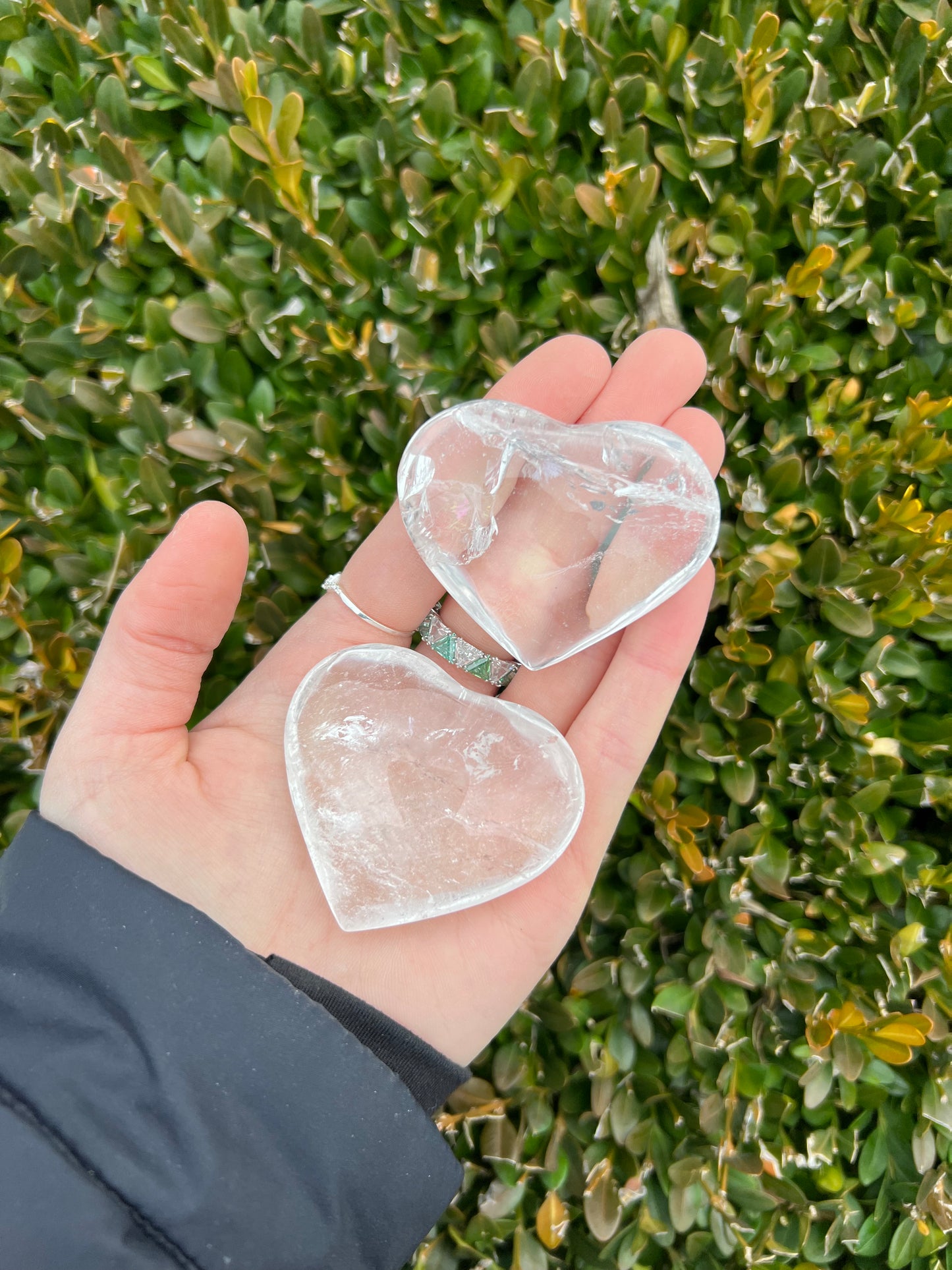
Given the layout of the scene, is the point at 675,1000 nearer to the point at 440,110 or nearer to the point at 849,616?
the point at 849,616

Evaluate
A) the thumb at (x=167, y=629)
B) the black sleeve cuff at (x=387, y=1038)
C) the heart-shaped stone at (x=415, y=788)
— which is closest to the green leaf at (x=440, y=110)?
the thumb at (x=167, y=629)

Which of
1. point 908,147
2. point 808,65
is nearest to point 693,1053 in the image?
point 908,147

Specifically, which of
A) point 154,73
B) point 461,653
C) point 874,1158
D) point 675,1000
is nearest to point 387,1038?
point 675,1000

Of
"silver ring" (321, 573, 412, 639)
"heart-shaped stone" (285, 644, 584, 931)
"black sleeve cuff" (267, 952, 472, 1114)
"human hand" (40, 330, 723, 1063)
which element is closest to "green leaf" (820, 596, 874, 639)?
"human hand" (40, 330, 723, 1063)

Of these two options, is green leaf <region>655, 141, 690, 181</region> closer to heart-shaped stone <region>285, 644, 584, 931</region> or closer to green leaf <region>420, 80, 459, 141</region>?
green leaf <region>420, 80, 459, 141</region>

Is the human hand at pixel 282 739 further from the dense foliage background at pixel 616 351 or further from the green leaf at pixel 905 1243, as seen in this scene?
the green leaf at pixel 905 1243

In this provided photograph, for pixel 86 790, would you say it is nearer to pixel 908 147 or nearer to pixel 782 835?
pixel 782 835
